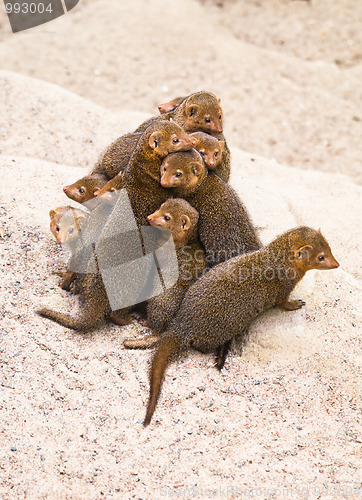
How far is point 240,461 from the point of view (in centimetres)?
329

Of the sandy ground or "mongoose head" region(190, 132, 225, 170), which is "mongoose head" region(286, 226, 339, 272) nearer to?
the sandy ground

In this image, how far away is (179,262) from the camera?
4.34 metres

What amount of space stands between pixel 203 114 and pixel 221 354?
2253mm

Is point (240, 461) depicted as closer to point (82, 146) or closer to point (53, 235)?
point (53, 235)

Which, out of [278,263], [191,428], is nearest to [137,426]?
Answer: [191,428]

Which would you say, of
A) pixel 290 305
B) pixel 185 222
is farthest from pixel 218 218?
pixel 290 305

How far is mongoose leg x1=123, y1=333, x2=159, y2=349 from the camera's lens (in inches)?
159

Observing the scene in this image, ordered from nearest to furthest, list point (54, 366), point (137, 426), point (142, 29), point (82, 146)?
point (137, 426) → point (54, 366) → point (82, 146) → point (142, 29)

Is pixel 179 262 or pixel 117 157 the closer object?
pixel 179 262

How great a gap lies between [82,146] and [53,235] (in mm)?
2112

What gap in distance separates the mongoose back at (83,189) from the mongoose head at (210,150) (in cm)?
94

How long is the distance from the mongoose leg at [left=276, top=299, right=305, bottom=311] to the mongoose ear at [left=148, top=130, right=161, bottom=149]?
62.2 inches

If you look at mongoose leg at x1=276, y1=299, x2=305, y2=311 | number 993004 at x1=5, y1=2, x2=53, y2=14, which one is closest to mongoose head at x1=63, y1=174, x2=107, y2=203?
mongoose leg at x1=276, y1=299, x2=305, y2=311

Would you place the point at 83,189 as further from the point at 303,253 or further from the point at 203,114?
the point at 303,253
